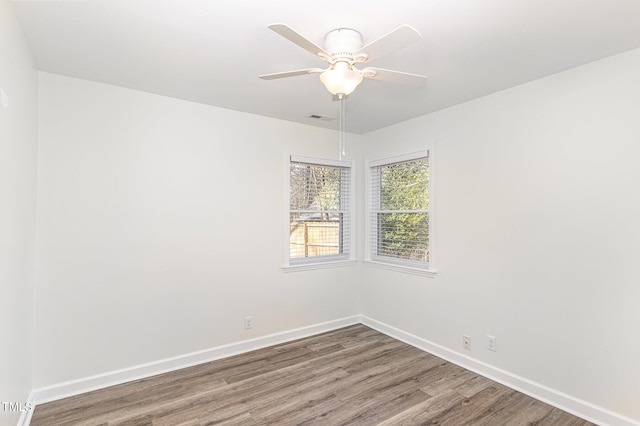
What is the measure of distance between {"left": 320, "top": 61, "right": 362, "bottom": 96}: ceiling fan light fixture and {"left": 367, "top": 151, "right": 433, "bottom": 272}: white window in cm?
191

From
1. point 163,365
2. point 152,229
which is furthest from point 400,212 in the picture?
point 163,365

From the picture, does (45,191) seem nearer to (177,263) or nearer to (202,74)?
(177,263)

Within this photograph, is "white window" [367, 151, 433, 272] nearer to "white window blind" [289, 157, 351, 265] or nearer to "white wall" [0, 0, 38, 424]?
"white window blind" [289, 157, 351, 265]

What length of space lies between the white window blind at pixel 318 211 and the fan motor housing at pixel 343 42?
2011mm

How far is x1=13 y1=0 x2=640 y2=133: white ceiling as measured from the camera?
1.77 metres

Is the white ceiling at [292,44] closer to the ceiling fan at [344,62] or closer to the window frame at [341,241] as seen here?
the ceiling fan at [344,62]

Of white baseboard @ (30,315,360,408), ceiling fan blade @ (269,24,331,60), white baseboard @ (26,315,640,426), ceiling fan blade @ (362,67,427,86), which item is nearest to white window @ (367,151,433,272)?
white baseboard @ (26,315,640,426)

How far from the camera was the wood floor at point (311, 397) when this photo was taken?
93.0 inches

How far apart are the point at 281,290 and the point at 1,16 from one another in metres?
3.08

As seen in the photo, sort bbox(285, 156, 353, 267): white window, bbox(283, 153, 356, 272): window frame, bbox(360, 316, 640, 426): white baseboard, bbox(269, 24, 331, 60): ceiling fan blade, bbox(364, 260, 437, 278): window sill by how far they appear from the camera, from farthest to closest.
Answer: bbox(285, 156, 353, 267): white window
bbox(283, 153, 356, 272): window frame
bbox(364, 260, 437, 278): window sill
bbox(360, 316, 640, 426): white baseboard
bbox(269, 24, 331, 60): ceiling fan blade

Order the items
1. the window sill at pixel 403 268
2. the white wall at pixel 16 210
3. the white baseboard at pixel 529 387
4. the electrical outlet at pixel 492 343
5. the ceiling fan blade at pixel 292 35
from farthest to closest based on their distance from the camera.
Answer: the window sill at pixel 403 268 → the electrical outlet at pixel 492 343 → the white baseboard at pixel 529 387 → the white wall at pixel 16 210 → the ceiling fan blade at pixel 292 35

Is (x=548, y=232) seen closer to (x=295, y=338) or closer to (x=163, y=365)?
(x=295, y=338)

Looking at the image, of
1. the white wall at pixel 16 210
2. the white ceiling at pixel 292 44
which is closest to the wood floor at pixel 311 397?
the white wall at pixel 16 210

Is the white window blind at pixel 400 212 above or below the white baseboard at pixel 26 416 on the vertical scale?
above
